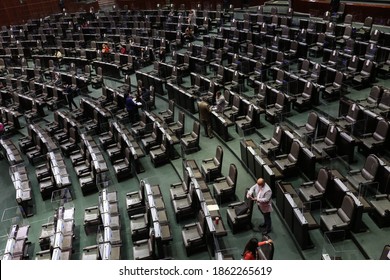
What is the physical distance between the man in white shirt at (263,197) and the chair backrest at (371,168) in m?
1.93

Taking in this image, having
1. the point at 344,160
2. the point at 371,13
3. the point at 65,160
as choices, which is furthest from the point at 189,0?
the point at 344,160

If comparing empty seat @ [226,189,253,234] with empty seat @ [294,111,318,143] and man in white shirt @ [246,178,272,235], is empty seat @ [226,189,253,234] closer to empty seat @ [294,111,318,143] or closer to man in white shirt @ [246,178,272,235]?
man in white shirt @ [246,178,272,235]

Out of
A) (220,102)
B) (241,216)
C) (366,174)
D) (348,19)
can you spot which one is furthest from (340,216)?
(348,19)

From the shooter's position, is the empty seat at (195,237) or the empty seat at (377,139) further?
the empty seat at (377,139)

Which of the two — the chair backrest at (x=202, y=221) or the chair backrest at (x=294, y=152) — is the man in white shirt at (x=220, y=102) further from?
the chair backrest at (x=202, y=221)

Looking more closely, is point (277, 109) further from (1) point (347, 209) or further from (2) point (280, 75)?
(1) point (347, 209)

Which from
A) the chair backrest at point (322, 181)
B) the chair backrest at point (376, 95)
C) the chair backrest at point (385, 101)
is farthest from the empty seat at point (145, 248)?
the chair backrest at point (376, 95)

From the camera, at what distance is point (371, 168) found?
726 cm

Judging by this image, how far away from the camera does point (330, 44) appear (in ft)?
44.2

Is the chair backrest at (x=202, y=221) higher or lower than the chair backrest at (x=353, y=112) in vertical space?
lower

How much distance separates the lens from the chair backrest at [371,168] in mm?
7141

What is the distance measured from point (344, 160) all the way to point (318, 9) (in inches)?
435

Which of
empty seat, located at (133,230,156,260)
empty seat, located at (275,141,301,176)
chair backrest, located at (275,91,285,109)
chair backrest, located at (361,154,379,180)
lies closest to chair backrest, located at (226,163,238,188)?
empty seat, located at (275,141,301,176)
